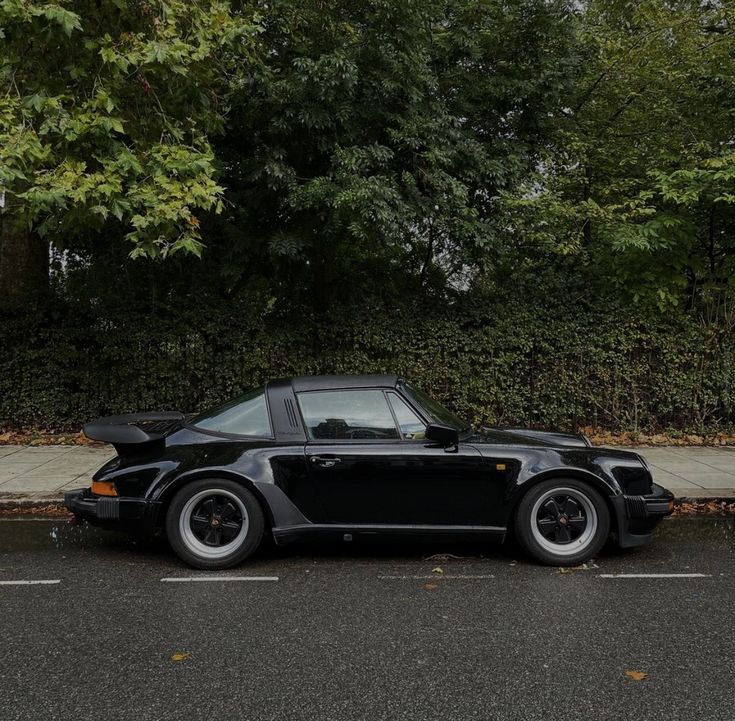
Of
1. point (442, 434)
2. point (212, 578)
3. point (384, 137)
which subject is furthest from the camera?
point (384, 137)

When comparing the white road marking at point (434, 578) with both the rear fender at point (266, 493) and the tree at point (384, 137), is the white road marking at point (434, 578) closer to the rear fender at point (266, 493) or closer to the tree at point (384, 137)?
the rear fender at point (266, 493)

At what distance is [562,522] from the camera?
4309mm

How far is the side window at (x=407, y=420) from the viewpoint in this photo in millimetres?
4393

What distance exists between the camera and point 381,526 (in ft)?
14.0

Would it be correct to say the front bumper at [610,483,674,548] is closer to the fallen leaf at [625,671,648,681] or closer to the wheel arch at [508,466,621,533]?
the wheel arch at [508,466,621,533]

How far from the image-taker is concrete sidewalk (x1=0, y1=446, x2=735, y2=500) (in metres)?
6.35

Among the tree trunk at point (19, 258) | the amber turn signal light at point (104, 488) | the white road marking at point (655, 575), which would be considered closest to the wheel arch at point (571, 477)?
the white road marking at point (655, 575)

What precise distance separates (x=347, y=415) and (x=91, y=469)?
443 cm

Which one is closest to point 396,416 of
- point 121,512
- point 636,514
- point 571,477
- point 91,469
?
point 571,477

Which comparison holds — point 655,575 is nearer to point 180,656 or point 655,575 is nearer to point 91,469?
point 180,656

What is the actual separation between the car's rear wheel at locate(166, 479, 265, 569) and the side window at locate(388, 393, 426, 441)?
1213 millimetres

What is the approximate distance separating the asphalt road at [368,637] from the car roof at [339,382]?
4.34ft

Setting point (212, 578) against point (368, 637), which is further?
point (212, 578)

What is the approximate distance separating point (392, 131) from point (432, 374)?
3.77 m
